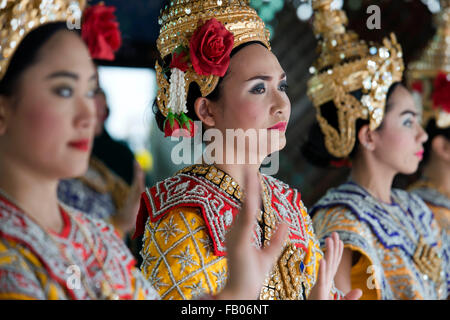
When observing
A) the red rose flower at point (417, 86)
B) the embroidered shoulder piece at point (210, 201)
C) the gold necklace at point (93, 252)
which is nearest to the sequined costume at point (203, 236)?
the embroidered shoulder piece at point (210, 201)

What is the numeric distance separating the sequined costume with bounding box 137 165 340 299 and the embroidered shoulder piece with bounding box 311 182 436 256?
2.17ft

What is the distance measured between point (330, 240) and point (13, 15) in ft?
3.05

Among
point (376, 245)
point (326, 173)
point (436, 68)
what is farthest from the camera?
point (326, 173)

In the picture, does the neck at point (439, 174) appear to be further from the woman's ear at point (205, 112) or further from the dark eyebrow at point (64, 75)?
the dark eyebrow at point (64, 75)

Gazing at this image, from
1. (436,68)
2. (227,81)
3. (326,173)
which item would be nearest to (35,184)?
(227,81)

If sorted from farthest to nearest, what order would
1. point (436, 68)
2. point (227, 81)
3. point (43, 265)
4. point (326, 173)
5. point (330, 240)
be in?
point (326, 173)
point (436, 68)
point (227, 81)
point (330, 240)
point (43, 265)

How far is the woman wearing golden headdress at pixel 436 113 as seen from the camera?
3.36m

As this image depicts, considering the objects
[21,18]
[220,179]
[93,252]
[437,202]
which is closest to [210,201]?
[220,179]

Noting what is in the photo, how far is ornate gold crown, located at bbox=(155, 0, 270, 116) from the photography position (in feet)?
6.25

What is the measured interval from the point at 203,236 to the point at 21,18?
2.48 feet

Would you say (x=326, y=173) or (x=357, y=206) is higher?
(x=326, y=173)

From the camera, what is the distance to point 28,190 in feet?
4.26

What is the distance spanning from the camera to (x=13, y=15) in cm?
133
